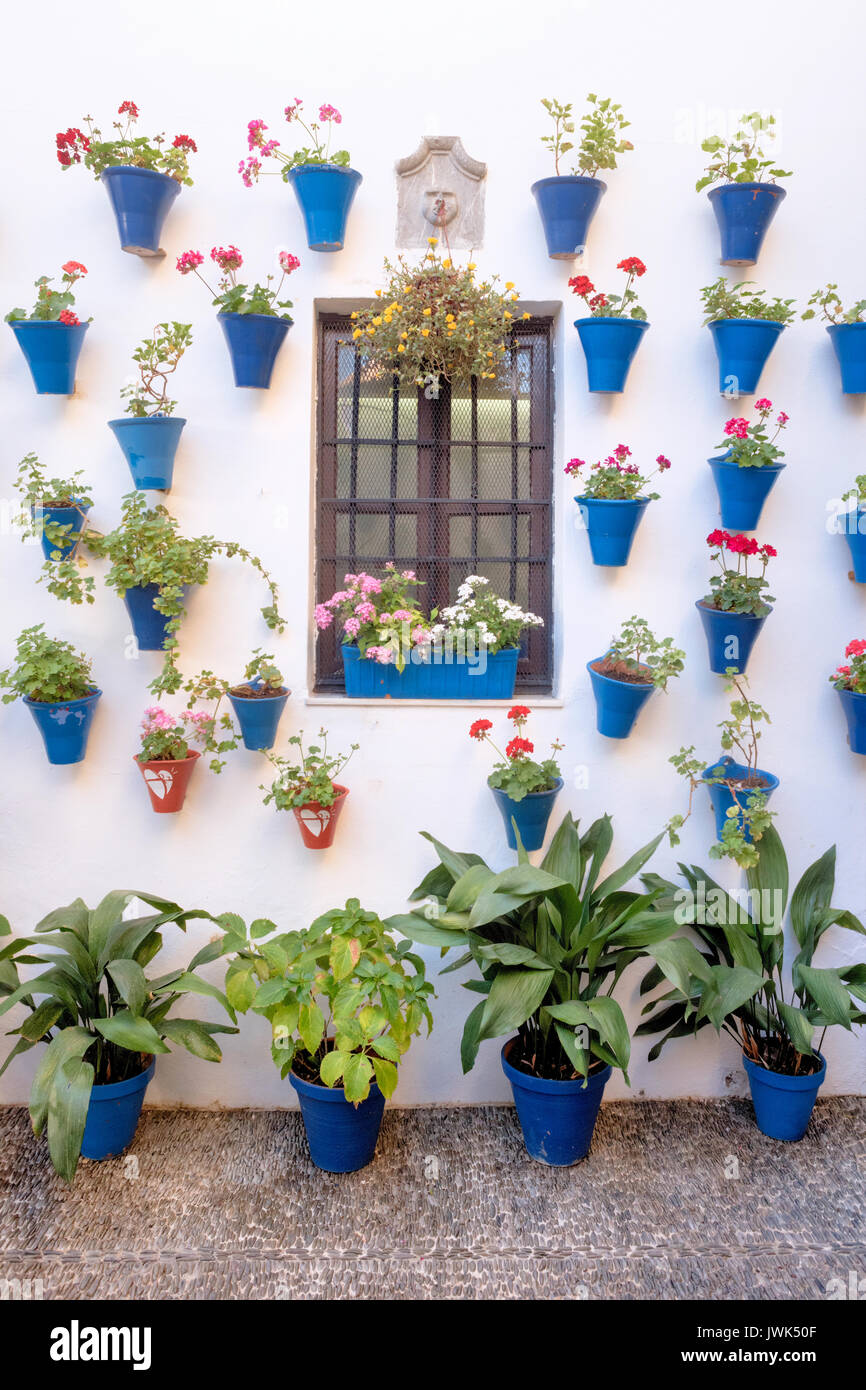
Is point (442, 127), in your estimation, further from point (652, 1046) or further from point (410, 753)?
point (652, 1046)

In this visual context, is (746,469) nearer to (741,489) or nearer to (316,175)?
(741,489)

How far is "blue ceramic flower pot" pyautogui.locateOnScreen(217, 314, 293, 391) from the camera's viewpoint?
2.82 m

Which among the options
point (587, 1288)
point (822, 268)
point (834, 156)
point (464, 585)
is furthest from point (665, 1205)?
point (834, 156)

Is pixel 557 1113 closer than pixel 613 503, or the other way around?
pixel 557 1113

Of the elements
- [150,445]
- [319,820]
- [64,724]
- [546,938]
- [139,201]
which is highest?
[139,201]

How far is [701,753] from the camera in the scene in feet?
10.2

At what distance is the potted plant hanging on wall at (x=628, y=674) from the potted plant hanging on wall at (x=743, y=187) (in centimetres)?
122

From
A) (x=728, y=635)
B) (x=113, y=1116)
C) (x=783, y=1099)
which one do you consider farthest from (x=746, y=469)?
(x=113, y=1116)

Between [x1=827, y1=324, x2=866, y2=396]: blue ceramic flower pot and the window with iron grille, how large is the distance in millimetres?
916

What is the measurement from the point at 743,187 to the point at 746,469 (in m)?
0.85

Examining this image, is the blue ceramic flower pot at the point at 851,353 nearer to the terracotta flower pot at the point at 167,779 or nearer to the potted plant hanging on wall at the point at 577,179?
the potted plant hanging on wall at the point at 577,179

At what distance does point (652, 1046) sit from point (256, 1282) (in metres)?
1.43

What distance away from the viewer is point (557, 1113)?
106 inches

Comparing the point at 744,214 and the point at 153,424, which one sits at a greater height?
the point at 744,214
